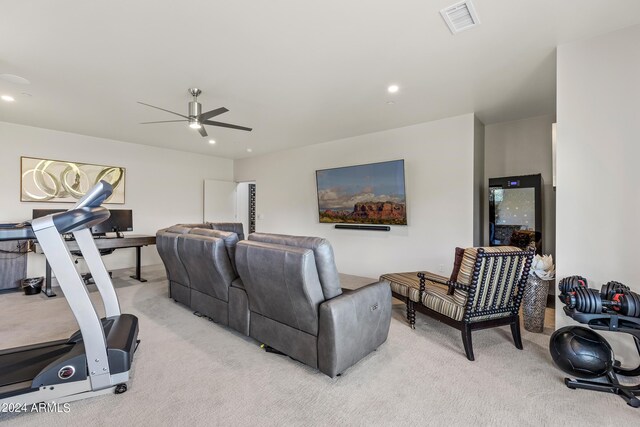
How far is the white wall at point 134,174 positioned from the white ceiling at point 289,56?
61cm

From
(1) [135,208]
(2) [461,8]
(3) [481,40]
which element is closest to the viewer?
(2) [461,8]

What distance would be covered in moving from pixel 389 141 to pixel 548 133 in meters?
2.29

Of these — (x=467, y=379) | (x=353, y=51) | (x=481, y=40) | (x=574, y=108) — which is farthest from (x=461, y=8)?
(x=467, y=379)

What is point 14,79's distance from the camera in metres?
3.14

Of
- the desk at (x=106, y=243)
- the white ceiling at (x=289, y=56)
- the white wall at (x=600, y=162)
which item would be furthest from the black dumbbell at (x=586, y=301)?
the desk at (x=106, y=243)

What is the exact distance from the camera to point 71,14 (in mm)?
2127

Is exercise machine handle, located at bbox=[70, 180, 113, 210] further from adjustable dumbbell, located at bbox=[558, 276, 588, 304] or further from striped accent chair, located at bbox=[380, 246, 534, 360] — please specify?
adjustable dumbbell, located at bbox=[558, 276, 588, 304]

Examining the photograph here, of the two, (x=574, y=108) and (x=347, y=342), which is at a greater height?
(x=574, y=108)

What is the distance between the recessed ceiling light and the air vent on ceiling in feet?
13.8

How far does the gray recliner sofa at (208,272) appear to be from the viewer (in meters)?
2.81

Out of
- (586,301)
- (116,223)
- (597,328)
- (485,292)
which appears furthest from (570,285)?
(116,223)

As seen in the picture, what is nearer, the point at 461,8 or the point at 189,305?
the point at 461,8

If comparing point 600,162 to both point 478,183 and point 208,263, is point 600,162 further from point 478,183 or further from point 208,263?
point 208,263

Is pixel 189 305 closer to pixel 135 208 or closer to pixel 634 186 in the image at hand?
pixel 135 208
